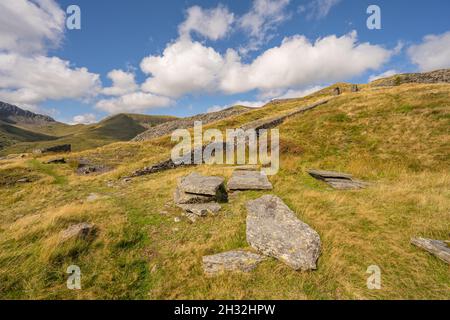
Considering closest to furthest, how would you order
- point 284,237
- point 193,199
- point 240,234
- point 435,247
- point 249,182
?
point 435,247 < point 284,237 < point 240,234 < point 193,199 < point 249,182

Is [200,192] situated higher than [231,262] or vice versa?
[200,192]

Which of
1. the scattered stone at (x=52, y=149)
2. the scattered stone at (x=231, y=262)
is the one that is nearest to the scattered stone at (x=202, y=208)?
the scattered stone at (x=231, y=262)

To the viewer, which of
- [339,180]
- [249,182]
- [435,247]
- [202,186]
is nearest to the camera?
[435,247]

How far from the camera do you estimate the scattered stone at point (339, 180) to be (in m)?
12.4

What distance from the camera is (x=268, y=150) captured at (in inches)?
775

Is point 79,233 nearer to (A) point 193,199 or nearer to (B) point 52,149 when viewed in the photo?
(A) point 193,199

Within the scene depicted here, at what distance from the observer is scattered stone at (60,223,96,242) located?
281 inches

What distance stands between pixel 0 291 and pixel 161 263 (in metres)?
3.78

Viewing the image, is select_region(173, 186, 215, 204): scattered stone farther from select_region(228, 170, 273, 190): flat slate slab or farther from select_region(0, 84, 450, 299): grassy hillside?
select_region(228, 170, 273, 190): flat slate slab

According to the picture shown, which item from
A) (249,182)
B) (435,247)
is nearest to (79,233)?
(249,182)

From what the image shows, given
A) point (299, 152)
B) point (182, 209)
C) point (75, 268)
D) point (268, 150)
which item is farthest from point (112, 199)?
point (299, 152)

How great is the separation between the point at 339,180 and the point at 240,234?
28.2 ft

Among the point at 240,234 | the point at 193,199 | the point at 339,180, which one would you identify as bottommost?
the point at 240,234

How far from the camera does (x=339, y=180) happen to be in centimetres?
1333
